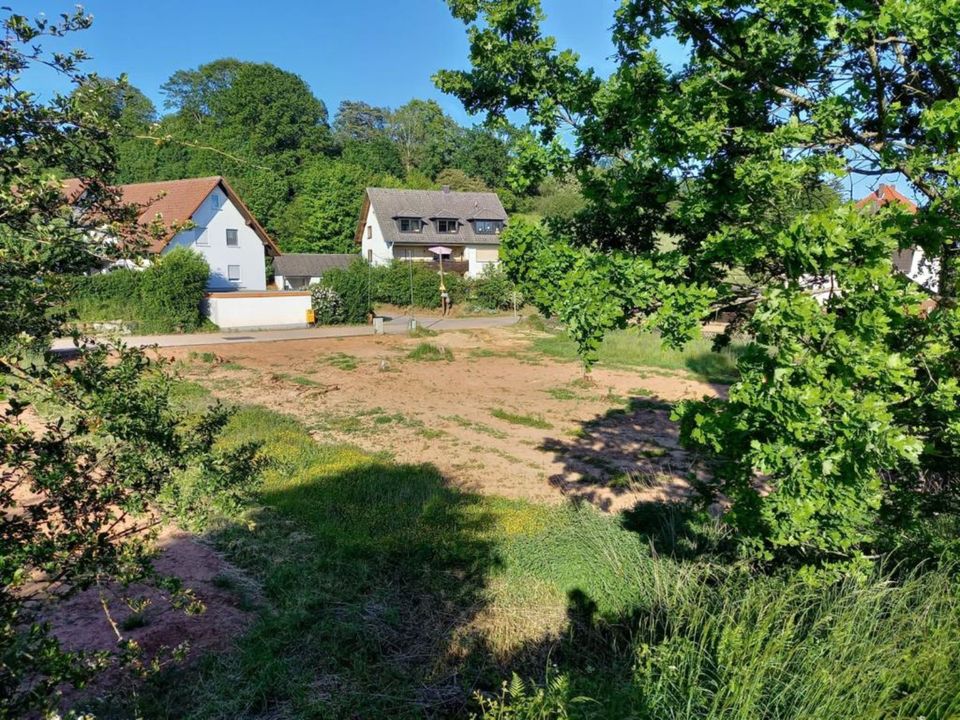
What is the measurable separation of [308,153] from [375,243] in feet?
Result: 77.4

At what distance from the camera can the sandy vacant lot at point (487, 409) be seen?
1083cm

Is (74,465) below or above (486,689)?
above

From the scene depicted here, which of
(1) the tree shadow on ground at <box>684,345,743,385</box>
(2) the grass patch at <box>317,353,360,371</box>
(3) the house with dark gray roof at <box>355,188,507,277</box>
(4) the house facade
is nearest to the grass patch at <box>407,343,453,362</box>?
(2) the grass patch at <box>317,353,360,371</box>

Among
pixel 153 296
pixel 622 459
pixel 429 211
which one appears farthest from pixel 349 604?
pixel 429 211

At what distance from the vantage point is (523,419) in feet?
48.6

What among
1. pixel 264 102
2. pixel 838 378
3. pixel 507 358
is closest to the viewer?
pixel 838 378

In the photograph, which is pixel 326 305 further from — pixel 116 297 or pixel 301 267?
pixel 301 267

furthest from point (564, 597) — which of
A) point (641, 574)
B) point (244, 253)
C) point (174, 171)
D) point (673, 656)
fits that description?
point (174, 171)

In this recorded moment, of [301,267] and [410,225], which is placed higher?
[410,225]

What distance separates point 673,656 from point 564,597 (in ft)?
7.94

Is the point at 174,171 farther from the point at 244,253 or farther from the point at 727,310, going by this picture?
the point at 727,310

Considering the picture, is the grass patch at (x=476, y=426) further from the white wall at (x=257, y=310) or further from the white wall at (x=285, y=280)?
the white wall at (x=285, y=280)

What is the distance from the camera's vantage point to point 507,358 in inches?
937

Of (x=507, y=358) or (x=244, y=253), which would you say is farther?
(x=244, y=253)
